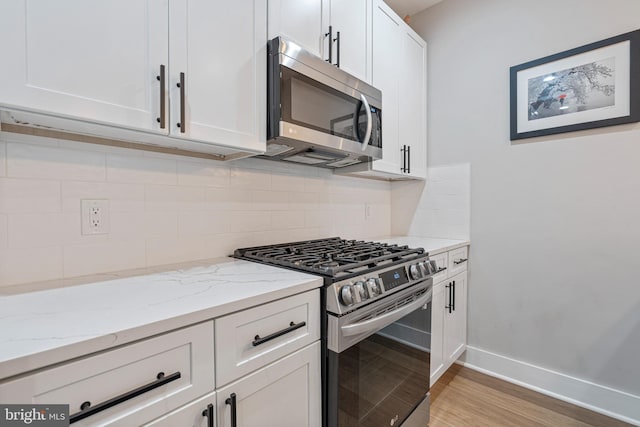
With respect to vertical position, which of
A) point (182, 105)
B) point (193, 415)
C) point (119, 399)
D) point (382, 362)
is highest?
point (182, 105)

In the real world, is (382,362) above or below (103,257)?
below

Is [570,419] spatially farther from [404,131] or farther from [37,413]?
[37,413]

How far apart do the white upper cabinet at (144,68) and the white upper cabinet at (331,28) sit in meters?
0.12

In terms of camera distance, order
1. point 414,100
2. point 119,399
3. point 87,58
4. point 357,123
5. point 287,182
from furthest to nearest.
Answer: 1. point 414,100
2. point 287,182
3. point 357,123
4. point 87,58
5. point 119,399

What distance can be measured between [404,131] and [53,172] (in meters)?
2.06

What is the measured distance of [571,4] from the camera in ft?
6.20

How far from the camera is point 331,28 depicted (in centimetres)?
160

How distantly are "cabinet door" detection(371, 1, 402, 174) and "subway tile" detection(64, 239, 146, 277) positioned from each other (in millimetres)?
1439

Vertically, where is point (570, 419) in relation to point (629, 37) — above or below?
below

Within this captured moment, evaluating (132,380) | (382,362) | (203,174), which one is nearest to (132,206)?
(203,174)

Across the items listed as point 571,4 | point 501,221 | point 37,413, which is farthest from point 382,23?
point 37,413

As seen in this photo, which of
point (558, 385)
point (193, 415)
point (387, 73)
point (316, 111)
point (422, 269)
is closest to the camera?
point (193, 415)

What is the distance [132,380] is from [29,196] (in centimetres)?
79

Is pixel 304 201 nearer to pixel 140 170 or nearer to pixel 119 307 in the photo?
pixel 140 170
